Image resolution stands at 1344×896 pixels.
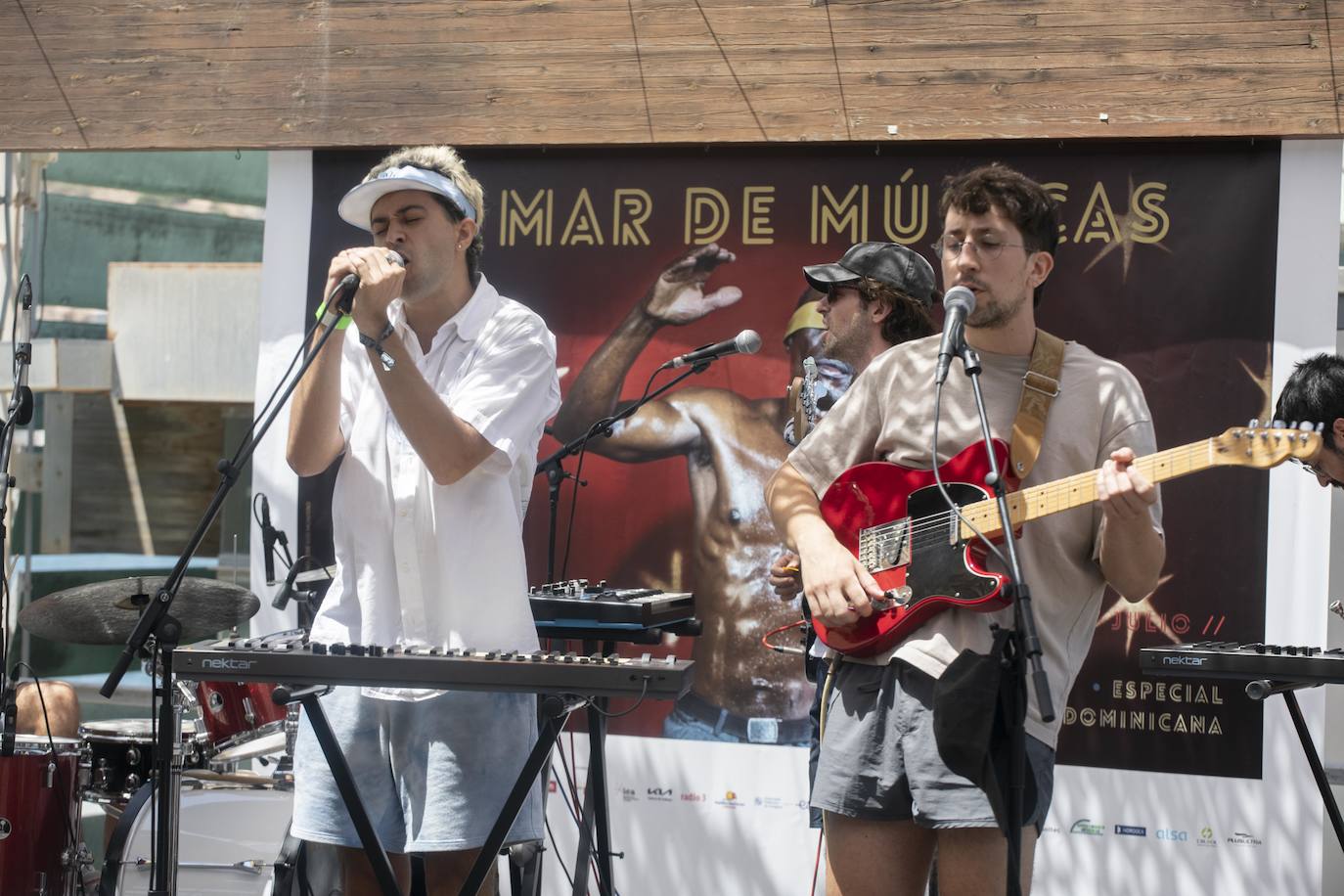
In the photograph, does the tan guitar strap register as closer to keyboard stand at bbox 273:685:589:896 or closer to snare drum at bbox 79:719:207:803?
keyboard stand at bbox 273:685:589:896

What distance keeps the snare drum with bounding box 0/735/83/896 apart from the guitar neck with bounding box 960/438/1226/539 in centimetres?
318

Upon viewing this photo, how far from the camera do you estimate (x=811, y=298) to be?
16.5ft

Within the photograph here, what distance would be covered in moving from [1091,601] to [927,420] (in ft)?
1.56

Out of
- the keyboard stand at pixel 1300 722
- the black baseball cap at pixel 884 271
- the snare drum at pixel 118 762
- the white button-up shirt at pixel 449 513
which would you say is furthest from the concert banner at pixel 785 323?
the white button-up shirt at pixel 449 513

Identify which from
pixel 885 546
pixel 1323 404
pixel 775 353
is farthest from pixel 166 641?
pixel 1323 404

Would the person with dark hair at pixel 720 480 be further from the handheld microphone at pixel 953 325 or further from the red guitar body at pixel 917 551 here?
the handheld microphone at pixel 953 325

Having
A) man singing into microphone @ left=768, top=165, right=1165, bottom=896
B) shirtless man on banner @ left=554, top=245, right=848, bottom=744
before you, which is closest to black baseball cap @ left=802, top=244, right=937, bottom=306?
shirtless man on banner @ left=554, top=245, right=848, bottom=744

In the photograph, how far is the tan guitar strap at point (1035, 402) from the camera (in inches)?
Answer: 102

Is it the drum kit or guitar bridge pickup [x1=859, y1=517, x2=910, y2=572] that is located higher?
guitar bridge pickup [x1=859, y1=517, x2=910, y2=572]

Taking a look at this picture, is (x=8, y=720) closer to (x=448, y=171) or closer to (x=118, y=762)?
(x=118, y=762)

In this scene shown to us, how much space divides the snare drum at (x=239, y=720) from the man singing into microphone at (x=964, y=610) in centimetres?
246

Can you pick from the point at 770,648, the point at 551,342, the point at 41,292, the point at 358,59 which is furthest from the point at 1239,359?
the point at 41,292

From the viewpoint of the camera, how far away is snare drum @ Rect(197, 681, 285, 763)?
4477 millimetres

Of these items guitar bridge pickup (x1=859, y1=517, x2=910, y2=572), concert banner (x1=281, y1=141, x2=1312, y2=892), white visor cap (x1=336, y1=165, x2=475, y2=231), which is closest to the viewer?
guitar bridge pickup (x1=859, y1=517, x2=910, y2=572)
